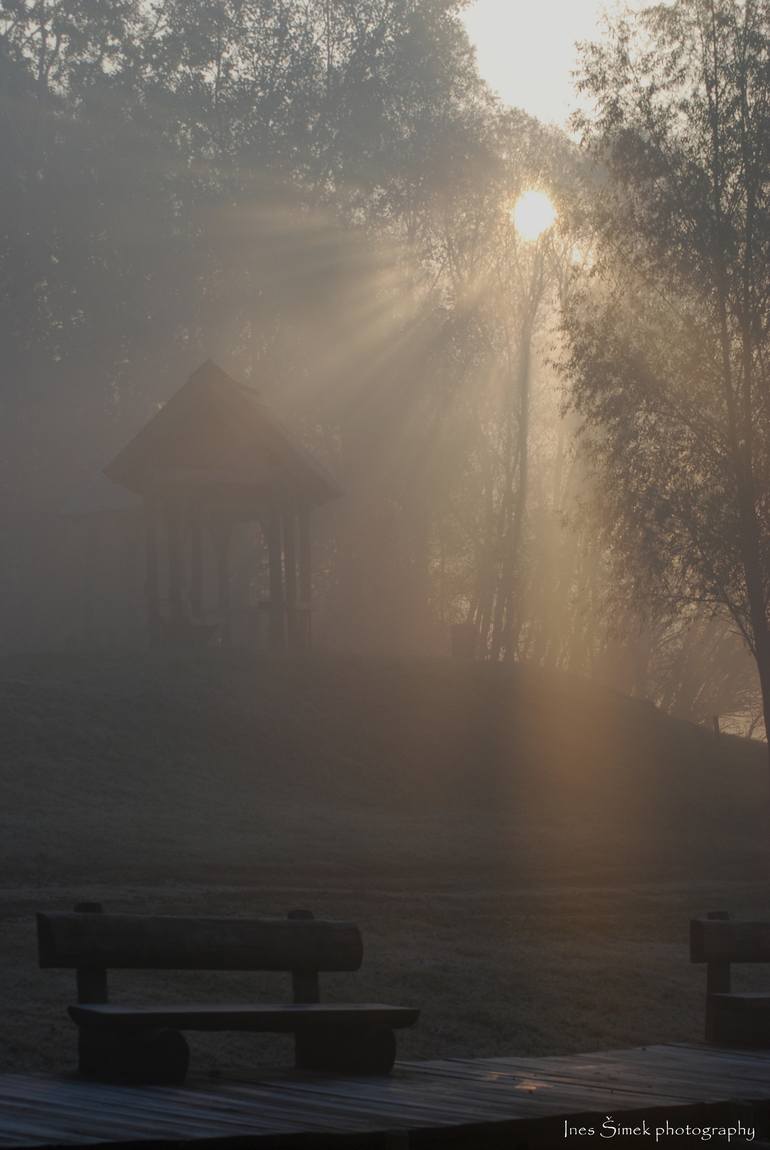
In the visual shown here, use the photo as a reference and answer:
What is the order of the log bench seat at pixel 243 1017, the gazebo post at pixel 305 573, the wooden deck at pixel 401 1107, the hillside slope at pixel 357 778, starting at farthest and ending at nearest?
the gazebo post at pixel 305 573
the hillside slope at pixel 357 778
the log bench seat at pixel 243 1017
the wooden deck at pixel 401 1107

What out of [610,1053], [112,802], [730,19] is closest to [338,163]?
[730,19]

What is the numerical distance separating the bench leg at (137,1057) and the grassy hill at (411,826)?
2.58 meters

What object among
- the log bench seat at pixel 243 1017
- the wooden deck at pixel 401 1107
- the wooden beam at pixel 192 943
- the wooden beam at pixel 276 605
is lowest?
the wooden deck at pixel 401 1107

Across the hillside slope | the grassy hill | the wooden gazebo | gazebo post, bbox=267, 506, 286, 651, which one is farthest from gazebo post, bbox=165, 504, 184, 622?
the grassy hill

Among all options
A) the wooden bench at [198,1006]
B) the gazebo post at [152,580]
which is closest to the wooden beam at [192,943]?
the wooden bench at [198,1006]

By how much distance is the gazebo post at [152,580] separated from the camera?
106ft

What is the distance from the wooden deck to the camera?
215 inches

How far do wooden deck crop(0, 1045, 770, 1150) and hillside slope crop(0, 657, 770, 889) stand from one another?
10414mm

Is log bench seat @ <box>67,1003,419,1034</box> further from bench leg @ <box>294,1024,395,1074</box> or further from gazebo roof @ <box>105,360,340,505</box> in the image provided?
gazebo roof @ <box>105,360,340,505</box>

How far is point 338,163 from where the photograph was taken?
49500 mm

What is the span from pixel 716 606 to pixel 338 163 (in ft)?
89.5

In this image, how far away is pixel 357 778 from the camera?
2558 centimetres

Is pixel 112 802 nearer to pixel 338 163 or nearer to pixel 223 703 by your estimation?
pixel 223 703

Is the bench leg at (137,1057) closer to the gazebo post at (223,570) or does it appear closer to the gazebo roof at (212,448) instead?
the gazebo roof at (212,448)
